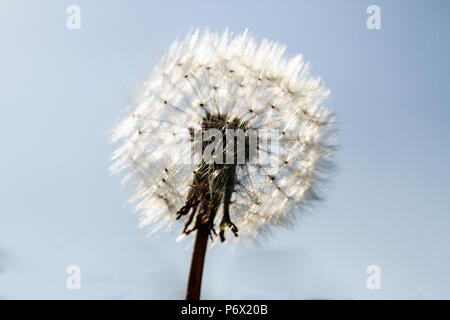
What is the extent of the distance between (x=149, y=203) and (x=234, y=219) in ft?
4.70

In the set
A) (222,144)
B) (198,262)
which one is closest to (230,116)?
(222,144)

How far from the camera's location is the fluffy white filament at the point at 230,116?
629 cm

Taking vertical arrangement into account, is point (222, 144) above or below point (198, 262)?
above

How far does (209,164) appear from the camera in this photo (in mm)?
6062

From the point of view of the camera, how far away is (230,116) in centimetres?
629

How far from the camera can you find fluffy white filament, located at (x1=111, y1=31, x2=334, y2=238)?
6289mm

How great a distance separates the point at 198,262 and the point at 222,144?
6.14 feet

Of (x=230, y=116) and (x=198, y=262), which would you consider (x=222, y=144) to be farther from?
(x=198, y=262)

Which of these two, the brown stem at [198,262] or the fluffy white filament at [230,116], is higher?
the fluffy white filament at [230,116]

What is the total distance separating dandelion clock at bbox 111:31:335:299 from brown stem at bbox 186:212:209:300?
0.05 feet

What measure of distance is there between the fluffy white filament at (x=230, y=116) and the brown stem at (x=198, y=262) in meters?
0.37
